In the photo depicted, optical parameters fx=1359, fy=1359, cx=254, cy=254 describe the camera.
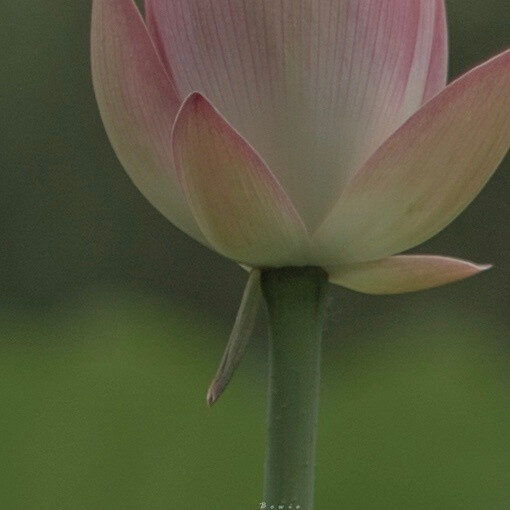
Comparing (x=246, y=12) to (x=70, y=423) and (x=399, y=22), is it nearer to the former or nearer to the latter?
(x=399, y=22)

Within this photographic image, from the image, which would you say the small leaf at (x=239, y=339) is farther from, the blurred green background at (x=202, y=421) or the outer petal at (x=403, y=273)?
the blurred green background at (x=202, y=421)

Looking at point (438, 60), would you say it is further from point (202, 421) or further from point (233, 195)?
point (202, 421)

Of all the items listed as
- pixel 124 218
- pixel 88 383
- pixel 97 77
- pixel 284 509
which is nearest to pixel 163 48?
pixel 97 77

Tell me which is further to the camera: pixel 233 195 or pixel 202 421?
pixel 202 421

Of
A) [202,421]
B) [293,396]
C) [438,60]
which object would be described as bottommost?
[293,396]

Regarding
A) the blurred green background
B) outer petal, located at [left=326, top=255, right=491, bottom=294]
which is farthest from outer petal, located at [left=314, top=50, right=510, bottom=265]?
the blurred green background

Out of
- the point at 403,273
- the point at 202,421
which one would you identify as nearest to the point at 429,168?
the point at 403,273

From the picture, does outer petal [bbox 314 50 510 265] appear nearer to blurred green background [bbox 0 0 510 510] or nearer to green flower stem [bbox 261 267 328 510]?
green flower stem [bbox 261 267 328 510]
